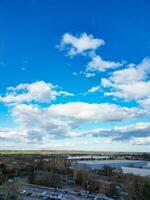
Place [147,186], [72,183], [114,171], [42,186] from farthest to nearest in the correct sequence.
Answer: [114,171]
[72,183]
[42,186]
[147,186]

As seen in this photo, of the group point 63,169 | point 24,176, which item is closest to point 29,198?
point 24,176

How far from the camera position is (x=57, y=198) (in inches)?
2223

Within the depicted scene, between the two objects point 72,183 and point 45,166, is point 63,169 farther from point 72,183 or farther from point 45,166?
point 72,183

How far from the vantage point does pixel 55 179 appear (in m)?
79.1

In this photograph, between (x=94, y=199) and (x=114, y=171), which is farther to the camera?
(x=114, y=171)

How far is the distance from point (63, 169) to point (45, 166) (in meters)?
8.75

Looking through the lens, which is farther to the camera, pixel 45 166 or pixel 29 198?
pixel 45 166

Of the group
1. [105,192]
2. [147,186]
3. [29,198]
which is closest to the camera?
[147,186]

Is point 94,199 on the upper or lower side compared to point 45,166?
lower

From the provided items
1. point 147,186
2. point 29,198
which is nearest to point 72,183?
point 29,198

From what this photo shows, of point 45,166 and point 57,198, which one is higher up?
point 45,166

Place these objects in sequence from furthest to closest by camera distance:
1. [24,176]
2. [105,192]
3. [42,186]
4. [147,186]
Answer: [24,176] → [42,186] → [105,192] → [147,186]

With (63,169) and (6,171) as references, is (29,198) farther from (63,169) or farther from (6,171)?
(63,169)

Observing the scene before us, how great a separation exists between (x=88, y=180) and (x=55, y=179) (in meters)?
8.22
